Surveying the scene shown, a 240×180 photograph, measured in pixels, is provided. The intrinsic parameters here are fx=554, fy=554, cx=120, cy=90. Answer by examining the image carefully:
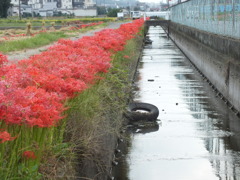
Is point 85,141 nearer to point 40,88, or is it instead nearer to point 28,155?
point 40,88

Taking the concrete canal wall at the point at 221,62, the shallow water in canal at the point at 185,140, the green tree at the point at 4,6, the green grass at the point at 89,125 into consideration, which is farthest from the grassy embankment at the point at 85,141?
the green tree at the point at 4,6

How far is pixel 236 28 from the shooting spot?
59.6 feet

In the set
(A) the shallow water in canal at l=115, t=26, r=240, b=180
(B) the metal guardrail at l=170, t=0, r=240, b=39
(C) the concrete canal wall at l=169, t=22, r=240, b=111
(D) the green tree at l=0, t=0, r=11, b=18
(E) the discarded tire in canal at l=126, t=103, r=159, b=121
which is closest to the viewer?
(A) the shallow water in canal at l=115, t=26, r=240, b=180

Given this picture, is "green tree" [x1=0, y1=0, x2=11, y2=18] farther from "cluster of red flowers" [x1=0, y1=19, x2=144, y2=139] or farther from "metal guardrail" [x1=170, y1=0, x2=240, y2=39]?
"cluster of red flowers" [x1=0, y1=19, x2=144, y2=139]

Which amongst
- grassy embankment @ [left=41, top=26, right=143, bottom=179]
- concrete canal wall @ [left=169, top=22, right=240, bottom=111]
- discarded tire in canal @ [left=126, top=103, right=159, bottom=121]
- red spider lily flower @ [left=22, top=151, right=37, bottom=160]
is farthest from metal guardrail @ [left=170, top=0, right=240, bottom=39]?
red spider lily flower @ [left=22, top=151, right=37, bottom=160]

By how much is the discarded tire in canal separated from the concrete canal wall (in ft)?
8.21

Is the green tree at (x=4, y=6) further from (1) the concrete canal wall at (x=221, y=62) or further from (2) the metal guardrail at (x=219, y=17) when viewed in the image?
(1) the concrete canal wall at (x=221, y=62)

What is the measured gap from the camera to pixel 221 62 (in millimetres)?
19969

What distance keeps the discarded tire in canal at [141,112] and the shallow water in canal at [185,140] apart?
33 centimetres

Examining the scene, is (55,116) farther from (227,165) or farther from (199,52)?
(199,52)

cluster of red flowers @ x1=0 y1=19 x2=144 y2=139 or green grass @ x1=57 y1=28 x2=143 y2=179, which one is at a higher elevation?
cluster of red flowers @ x1=0 y1=19 x2=144 y2=139

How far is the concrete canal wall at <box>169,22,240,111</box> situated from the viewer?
16594mm

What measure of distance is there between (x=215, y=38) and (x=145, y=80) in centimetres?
479

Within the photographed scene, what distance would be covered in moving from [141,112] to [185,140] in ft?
7.24
